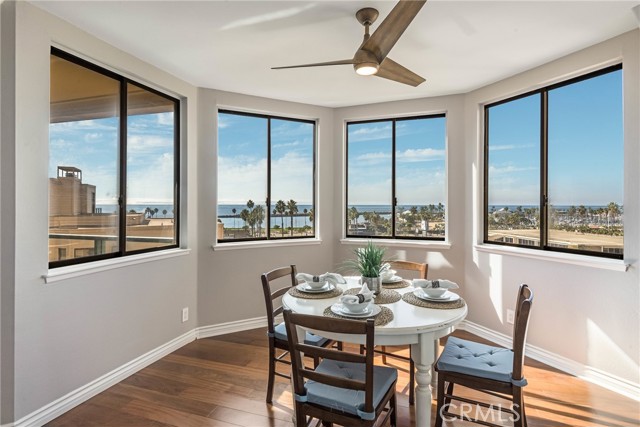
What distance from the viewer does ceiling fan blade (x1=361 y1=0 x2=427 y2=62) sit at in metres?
1.65

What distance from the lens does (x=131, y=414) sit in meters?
2.31

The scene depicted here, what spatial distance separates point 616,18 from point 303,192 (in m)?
3.13

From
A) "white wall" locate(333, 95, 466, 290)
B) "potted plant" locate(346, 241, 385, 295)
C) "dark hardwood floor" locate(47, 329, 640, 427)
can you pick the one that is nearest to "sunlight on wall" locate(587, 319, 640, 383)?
"dark hardwood floor" locate(47, 329, 640, 427)

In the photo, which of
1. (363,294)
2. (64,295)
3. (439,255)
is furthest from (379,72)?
(64,295)

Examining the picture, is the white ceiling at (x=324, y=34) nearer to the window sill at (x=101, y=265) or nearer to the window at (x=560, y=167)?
the window at (x=560, y=167)

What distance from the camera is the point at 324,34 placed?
248cm

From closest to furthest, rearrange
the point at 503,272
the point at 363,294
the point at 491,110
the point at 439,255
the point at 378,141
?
the point at 363,294, the point at 503,272, the point at 491,110, the point at 439,255, the point at 378,141

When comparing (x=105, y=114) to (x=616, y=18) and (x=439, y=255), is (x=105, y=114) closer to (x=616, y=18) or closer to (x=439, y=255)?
(x=439, y=255)

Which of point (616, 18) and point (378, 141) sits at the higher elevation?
point (616, 18)

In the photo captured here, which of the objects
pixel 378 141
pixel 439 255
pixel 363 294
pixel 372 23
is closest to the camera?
pixel 363 294

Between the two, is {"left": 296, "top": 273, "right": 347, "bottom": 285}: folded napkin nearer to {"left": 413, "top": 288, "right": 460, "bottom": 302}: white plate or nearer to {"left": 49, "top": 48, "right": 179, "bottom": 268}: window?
{"left": 413, "top": 288, "right": 460, "bottom": 302}: white plate

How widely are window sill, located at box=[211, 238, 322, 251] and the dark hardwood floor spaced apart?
1.12 m

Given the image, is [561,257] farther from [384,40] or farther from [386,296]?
[384,40]

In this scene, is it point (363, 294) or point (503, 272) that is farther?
point (503, 272)
